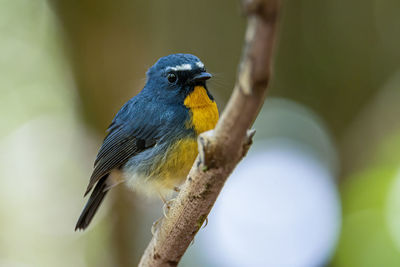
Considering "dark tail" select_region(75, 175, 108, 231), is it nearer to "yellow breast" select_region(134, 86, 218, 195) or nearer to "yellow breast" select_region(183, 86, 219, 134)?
"yellow breast" select_region(134, 86, 218, 195)

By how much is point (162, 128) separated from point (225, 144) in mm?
1351

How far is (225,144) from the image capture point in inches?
67.9

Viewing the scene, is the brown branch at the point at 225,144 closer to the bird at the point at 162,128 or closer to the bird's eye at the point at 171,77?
the bird at the point at 162,128

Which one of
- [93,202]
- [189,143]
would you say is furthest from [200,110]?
[93,202]

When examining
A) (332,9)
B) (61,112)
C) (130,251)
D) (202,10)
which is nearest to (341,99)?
(332,9)

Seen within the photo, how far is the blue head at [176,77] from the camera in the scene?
9.36 feet

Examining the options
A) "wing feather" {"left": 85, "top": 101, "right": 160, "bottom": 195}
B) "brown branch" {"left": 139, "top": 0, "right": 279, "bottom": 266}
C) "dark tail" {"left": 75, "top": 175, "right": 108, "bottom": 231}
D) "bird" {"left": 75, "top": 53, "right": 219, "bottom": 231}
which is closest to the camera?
"brown branch" {"left": 139, "top": 0, "right": 279, "bottom": 266}

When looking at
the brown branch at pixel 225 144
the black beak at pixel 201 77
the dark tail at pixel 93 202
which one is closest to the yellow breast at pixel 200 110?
the black beak at pixel 201 77

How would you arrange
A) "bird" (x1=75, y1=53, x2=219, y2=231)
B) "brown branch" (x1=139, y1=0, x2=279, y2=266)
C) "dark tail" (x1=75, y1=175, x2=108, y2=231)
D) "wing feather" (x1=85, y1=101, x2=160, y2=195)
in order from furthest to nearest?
1. "dark tail" (x1=75, y1=175, x2=108, y2=231)
2. "wing feather" (x1=85, y1=101, x2=160, y2=195)
3. "bird" (x1=75, y1=53, x2=219, y2=231)
4. "brown branch" (x1=139, y1=0, x2=279, y2=266)

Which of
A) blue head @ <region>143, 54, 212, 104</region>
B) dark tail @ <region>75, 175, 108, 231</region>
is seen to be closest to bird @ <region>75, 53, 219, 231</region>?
blue head @ <region>143, 54, 212, 104</region>

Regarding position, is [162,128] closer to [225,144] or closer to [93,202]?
[93,202]

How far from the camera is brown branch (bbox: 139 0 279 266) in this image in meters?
1.32

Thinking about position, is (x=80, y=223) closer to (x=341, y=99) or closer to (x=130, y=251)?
(x=130, y=251)

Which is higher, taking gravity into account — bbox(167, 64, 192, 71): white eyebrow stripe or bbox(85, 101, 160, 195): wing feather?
bbox(167, 64, 192, 71): white eyebrow stripe
